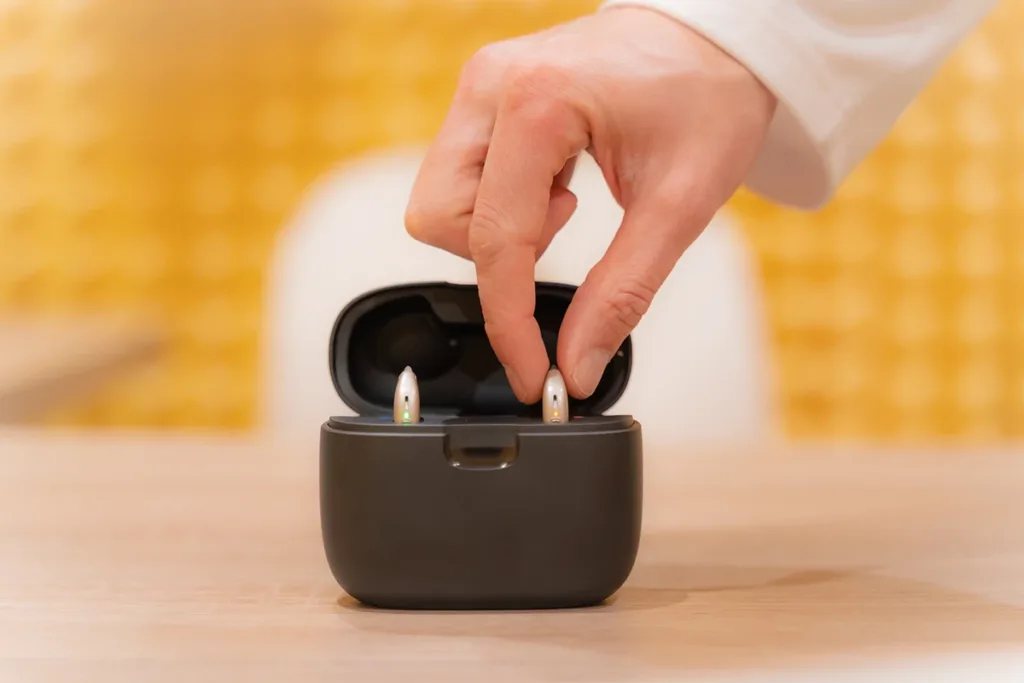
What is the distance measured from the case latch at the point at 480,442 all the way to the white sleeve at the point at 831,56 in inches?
9.0

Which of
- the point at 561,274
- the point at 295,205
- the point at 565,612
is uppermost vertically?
the point at 295,205

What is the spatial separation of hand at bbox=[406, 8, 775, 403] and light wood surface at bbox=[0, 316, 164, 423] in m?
1.32

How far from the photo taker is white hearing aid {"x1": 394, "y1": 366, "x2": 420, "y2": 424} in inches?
20.6

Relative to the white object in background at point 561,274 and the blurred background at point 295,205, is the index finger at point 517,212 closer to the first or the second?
the white object in background at point 561,274

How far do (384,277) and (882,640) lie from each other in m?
1.06

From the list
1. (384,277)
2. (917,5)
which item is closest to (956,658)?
(917,5)

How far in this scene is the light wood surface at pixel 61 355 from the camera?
5.58 feet

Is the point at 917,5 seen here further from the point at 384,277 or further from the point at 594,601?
the point at 384,277

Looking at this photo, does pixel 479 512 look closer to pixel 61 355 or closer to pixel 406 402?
pixel 406 402

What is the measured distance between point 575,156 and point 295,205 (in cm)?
187

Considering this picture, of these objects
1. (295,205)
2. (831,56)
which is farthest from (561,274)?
(295,205)

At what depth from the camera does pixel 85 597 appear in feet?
1.78

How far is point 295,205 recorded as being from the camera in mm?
2367

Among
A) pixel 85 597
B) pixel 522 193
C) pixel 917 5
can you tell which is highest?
pixel 917 5
